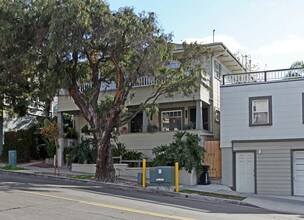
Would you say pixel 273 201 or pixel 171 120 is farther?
pixel 171 120

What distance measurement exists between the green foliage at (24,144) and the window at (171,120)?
911 cm

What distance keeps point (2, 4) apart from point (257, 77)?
1350 centimetres

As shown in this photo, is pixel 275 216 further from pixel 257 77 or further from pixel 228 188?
pixel 257 77

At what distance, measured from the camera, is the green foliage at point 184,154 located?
21.3m

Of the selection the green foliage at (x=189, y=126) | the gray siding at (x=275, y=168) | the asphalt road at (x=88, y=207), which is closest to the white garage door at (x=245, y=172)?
the gray siding at (x=275, y=168)

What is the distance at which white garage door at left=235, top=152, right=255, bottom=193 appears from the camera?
2130cm

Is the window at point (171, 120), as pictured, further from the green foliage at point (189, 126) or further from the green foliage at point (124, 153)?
the green foliage at point (124, 153)

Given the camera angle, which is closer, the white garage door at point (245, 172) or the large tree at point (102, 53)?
the large tree at point (102, 53)

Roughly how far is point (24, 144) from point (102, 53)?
12.5 m

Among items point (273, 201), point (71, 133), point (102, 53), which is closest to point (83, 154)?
point (71, 133)

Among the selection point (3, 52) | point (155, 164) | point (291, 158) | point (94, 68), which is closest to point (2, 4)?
point (3, 52)

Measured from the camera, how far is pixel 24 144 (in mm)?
29094

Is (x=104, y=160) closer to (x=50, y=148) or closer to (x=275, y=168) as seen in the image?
(x=50, y=148)

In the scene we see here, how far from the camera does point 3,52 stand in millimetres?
18953
